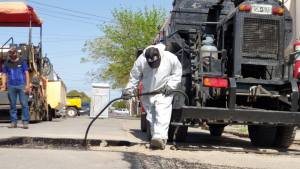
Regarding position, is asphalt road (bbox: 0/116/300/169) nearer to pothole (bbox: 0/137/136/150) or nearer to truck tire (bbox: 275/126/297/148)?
pothole (bbox: 0/137/136/150)

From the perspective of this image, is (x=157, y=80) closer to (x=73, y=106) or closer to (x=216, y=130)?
(x=216, y=130)

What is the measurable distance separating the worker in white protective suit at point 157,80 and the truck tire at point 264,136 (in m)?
2.73

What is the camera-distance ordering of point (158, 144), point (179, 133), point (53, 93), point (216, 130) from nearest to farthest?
point (158, 144) < point (179, 133) < point (216, 130) < point (53, 93)

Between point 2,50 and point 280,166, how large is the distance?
40.1 ft

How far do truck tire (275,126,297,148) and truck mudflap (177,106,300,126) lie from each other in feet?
3.81

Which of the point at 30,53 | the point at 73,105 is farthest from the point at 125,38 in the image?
the point at 30,53

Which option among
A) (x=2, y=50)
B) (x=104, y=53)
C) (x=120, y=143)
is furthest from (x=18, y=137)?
(x=104, y=53)

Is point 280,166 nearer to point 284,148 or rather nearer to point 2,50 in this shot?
point 284,148

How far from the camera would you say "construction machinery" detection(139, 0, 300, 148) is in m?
9.34

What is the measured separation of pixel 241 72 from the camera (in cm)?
1002

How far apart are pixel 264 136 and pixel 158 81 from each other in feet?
10.2

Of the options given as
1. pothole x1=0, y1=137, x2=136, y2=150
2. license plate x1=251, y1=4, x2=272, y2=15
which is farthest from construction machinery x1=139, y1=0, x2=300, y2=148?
pothole x1=0, y1=137, x2=136, y2=150

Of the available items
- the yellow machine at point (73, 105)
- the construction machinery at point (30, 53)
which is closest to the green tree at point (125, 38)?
the yellow machine at point (73, 105)

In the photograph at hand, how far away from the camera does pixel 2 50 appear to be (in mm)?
17875
